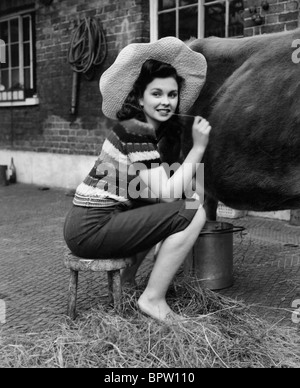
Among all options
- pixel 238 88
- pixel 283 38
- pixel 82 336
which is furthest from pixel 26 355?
pixel 283 38

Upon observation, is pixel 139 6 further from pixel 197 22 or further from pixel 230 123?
pixel 230 123

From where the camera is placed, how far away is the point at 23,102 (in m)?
9.18

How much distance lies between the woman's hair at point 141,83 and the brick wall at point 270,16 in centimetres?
301

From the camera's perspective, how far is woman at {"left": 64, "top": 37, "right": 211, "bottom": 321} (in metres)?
2.72

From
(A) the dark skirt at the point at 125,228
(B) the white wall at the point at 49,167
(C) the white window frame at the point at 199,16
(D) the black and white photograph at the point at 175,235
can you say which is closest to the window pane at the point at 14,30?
(B) the white wall at the point at 49,167

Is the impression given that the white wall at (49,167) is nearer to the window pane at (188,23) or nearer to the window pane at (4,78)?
the window pane at (4,78)

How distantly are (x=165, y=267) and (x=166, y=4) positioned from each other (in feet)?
16.8

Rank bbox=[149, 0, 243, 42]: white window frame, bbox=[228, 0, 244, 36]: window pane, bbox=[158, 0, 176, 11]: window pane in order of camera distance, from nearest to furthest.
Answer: bbox=[228, 0, 244, 36]: window pane
bbox=[149, 0, 243, 42]: white window frame
bbox=[158, 0, 176, 11]: window pane

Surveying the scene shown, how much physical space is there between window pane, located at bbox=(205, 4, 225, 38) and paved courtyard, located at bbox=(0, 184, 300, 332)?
7.24ft

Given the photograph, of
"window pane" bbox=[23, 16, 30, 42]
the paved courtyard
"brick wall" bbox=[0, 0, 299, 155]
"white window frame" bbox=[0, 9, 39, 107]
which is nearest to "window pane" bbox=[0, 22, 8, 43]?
"white window frame" bbox=[0, 9, 39, 107]

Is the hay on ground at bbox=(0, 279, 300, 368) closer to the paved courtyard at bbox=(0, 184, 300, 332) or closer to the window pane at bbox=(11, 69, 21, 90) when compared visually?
the paved courtyard at bbox=(0, 184, 300, 332)

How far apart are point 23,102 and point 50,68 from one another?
894mm

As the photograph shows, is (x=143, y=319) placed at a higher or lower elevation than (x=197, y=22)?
lower

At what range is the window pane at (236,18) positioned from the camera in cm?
612
